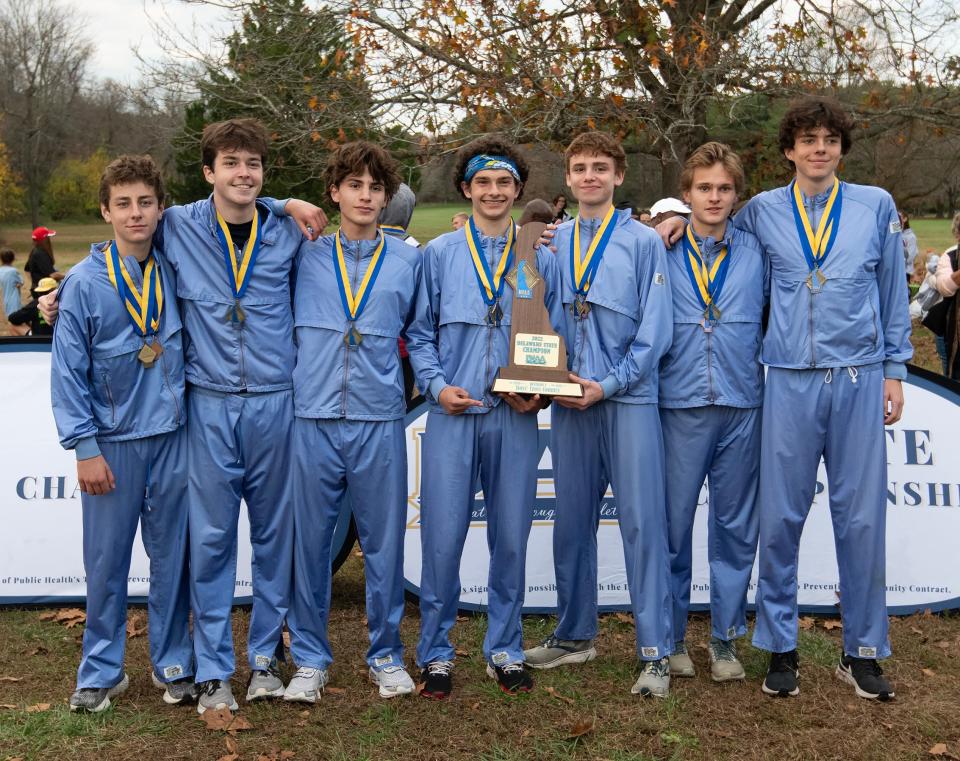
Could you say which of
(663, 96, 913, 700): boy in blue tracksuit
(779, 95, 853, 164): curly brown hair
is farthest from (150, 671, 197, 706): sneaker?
(779, 95, 853, 164): curly brown hair

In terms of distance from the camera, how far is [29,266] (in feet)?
53.9

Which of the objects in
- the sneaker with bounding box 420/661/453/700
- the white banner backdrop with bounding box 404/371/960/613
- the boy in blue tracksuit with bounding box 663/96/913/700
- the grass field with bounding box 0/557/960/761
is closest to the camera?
the grass field with bounding box 0/557/960/761

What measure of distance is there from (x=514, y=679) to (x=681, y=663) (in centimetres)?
84

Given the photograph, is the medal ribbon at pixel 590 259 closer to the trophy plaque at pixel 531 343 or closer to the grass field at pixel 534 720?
the trophy plaque at pixel 531 343

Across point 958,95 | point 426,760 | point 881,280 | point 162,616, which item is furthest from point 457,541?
point 958,95

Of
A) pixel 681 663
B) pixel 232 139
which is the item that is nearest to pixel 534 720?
pixel 681 663

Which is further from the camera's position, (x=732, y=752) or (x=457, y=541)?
(x=457, y=541)

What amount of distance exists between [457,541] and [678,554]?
107 cm

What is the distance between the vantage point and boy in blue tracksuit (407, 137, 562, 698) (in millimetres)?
4219

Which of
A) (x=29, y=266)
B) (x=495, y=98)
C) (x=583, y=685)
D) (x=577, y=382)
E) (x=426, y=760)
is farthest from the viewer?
(x=29, y=266)

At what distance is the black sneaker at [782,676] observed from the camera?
14.2 ft

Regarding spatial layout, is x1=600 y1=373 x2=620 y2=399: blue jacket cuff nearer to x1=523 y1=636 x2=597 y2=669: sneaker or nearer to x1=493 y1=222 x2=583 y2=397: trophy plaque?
x1=493 y1=222 x2=583 y2=397: trophy plaque

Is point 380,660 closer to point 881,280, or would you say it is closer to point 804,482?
point 804,482

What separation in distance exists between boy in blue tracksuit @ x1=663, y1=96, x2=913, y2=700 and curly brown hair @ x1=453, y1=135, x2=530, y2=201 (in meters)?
1.15
